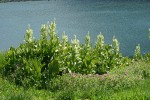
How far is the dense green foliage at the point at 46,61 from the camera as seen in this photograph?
11.9m

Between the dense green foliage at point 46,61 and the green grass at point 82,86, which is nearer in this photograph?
the green grass at point 82,86

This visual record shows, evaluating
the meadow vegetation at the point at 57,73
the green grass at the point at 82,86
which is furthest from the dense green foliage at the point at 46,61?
the green grass at the point at 82,86

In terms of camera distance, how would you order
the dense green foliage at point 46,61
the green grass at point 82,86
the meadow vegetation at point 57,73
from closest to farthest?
the green grass at point 82,86, the meadow vegetation at point 57,73, the dense green foliage at point 46,61

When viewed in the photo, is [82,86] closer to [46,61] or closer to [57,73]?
[57,73]

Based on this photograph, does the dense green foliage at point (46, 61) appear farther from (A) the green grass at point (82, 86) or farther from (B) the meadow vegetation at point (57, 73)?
(A) the green grass at point (82, 86)

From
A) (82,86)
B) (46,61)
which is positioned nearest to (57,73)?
(46,61)

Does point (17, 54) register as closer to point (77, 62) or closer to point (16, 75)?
point (16, 75)

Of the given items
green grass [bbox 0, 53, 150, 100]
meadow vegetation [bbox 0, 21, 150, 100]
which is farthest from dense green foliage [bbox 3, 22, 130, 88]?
green grass [bbox 0, 53, 150, 100]

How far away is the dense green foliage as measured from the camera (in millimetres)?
11867

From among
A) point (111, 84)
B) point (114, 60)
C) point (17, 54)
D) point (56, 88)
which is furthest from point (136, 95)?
point (114, 60)

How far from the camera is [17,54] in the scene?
13.4 metres

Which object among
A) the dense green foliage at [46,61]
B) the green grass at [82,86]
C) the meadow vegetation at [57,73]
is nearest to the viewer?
the green grass at [82,86]

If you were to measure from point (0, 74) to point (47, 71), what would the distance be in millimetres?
1755

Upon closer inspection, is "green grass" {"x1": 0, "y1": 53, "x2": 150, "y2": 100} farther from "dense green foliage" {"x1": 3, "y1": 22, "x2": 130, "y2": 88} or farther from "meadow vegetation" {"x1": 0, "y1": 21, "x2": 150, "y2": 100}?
"dense green foliage" {"x1": 3, "y1": 22, "x2": 130, "y2": 88}
